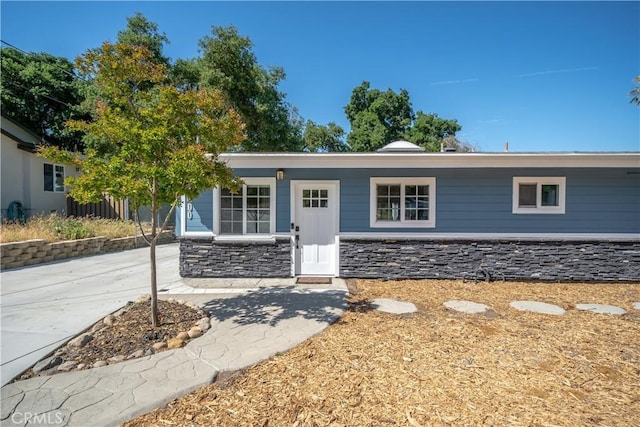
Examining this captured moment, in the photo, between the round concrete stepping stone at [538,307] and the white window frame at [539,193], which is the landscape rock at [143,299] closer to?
the round concrete stepping stone at [538,307]

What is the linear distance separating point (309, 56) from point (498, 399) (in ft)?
41.7

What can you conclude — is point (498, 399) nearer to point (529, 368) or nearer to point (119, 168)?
point (529, 368)

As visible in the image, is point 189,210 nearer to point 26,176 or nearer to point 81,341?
point 81,341

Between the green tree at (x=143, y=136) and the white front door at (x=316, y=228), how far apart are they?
298 cm

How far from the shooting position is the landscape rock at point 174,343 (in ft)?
10.6

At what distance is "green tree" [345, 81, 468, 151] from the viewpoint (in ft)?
82.3

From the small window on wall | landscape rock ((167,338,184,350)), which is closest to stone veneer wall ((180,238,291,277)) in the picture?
landscape rock ((167,338,184,350))

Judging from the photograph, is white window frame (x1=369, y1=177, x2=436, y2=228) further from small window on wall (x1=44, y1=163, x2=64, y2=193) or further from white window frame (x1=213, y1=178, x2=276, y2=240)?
small window on wall (x1=44, y1=163, x2=64, y2=193)

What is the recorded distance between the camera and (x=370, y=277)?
21.5ft

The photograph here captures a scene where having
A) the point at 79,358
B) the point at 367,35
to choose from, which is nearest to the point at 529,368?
the point at 79,358

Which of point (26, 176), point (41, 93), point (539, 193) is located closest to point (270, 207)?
point (539, 193)

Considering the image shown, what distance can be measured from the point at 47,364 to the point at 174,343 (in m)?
1.13

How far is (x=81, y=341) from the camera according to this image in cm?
329

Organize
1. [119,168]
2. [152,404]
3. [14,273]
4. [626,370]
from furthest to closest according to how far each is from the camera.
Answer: [14,273] → [119,168] → [626,370] → [152,404]
